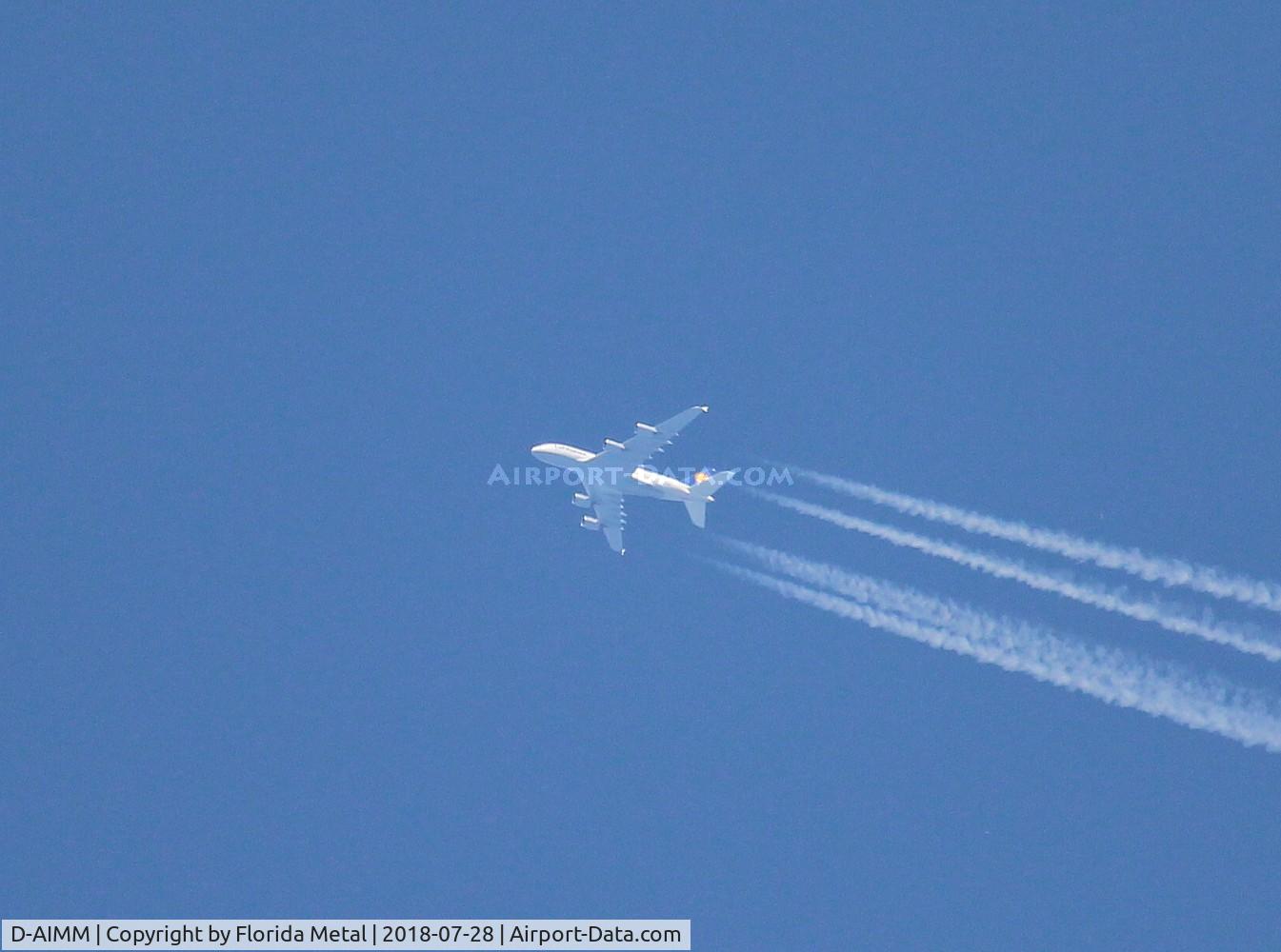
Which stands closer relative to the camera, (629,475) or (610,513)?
(629,475)

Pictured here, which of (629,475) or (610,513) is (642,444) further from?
(610,513)

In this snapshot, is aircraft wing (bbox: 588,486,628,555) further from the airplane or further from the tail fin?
the tail fin

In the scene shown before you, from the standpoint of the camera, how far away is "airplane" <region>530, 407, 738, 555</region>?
68.6 m

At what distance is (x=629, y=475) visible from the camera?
70812 mm

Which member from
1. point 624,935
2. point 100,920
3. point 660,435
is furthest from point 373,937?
point 660,435

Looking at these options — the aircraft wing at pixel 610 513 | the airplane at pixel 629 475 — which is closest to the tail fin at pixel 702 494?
the airplane at pixel 629 475

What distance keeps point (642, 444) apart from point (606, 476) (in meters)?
3.29

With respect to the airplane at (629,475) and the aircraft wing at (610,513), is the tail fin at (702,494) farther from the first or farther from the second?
the aircraft wing at (610,513)

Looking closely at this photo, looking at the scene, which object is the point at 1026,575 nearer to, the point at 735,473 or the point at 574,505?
the point at 735,473

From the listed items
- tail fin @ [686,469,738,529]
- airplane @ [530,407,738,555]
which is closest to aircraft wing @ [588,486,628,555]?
airplane @ [530,407,738,555]

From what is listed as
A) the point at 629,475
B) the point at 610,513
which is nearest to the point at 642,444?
the point at 629,475

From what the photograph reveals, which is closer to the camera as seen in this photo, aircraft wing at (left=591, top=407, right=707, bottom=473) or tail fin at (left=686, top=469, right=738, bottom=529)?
aircraft wing at (left=591, top=407, right=707, bottom=473)

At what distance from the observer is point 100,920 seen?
77500 mm

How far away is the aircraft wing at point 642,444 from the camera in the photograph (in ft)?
221
